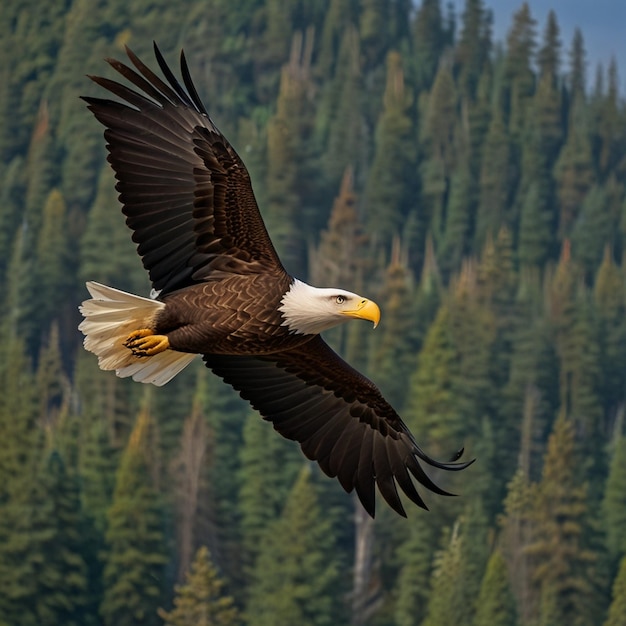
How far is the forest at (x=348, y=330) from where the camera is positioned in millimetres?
52875

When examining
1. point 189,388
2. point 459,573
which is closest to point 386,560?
point 459,573

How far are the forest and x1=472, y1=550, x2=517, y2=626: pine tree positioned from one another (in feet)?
0.30

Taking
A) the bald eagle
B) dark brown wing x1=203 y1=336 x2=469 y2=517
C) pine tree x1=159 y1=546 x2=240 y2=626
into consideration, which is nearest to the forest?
pine tree x1=159 y1=546 x2=240 y2=626

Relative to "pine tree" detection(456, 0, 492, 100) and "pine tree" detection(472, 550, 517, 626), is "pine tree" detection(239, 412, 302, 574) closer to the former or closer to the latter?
"pine tree" detection(472, 550, 517, 626)

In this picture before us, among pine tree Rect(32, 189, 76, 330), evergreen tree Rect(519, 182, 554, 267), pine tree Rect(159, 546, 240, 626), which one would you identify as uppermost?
evergreen tree Rect(519, 182, 554, 267)

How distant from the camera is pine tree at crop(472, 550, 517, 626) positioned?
50438 mm

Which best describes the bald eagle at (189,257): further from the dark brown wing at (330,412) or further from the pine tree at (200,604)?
the pine tree at (200,604)

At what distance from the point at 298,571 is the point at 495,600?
587cm

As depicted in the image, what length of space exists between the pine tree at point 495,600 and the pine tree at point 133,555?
373 inches

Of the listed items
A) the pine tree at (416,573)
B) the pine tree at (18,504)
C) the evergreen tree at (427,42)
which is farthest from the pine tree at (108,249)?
the evergreen tree at (427,42)

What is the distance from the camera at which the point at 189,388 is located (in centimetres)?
6844

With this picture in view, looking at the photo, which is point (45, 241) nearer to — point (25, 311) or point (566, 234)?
point (25, 311)

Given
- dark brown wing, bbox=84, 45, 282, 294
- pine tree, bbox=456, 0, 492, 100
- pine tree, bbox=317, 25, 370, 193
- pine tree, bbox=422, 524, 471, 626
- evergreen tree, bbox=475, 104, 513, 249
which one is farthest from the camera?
pine tree, bbox=456, 0, 492, 100

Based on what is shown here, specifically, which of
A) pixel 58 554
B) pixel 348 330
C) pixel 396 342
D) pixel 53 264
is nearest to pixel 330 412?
pixel 58 554
